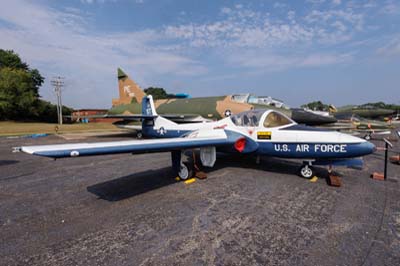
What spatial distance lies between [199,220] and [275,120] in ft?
11.6

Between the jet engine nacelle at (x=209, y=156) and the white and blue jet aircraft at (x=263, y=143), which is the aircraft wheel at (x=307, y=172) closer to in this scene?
the white and blue jet aircraft at (x=263, y=143)

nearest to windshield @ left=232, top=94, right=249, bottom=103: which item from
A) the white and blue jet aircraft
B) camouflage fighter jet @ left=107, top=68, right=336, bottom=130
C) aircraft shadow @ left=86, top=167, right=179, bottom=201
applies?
camouflage fighter jet @ left=107, top=68, right=336, bottom=130

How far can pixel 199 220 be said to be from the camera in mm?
3328

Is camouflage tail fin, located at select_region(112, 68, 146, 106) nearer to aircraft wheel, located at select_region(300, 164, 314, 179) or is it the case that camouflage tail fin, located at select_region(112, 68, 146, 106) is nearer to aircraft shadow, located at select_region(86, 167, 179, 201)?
aircraft shadow, located at select_region(86, 167, 179, 201)

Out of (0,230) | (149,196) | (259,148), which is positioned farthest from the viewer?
(259,148)

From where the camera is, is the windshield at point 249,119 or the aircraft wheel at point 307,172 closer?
the aircraft wheel at point 307,172

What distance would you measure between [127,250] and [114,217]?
3.28ft

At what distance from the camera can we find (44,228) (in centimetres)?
312

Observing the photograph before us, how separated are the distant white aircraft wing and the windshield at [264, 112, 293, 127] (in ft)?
2.64

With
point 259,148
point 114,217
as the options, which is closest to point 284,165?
point 259,148

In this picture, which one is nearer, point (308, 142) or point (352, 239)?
point (352, 239)

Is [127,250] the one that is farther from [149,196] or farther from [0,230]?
[0,230]

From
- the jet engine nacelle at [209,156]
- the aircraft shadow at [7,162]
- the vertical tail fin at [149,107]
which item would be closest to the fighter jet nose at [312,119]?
the jet engine nacelle at [209,156]

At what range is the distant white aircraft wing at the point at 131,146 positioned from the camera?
3123 millimetres
